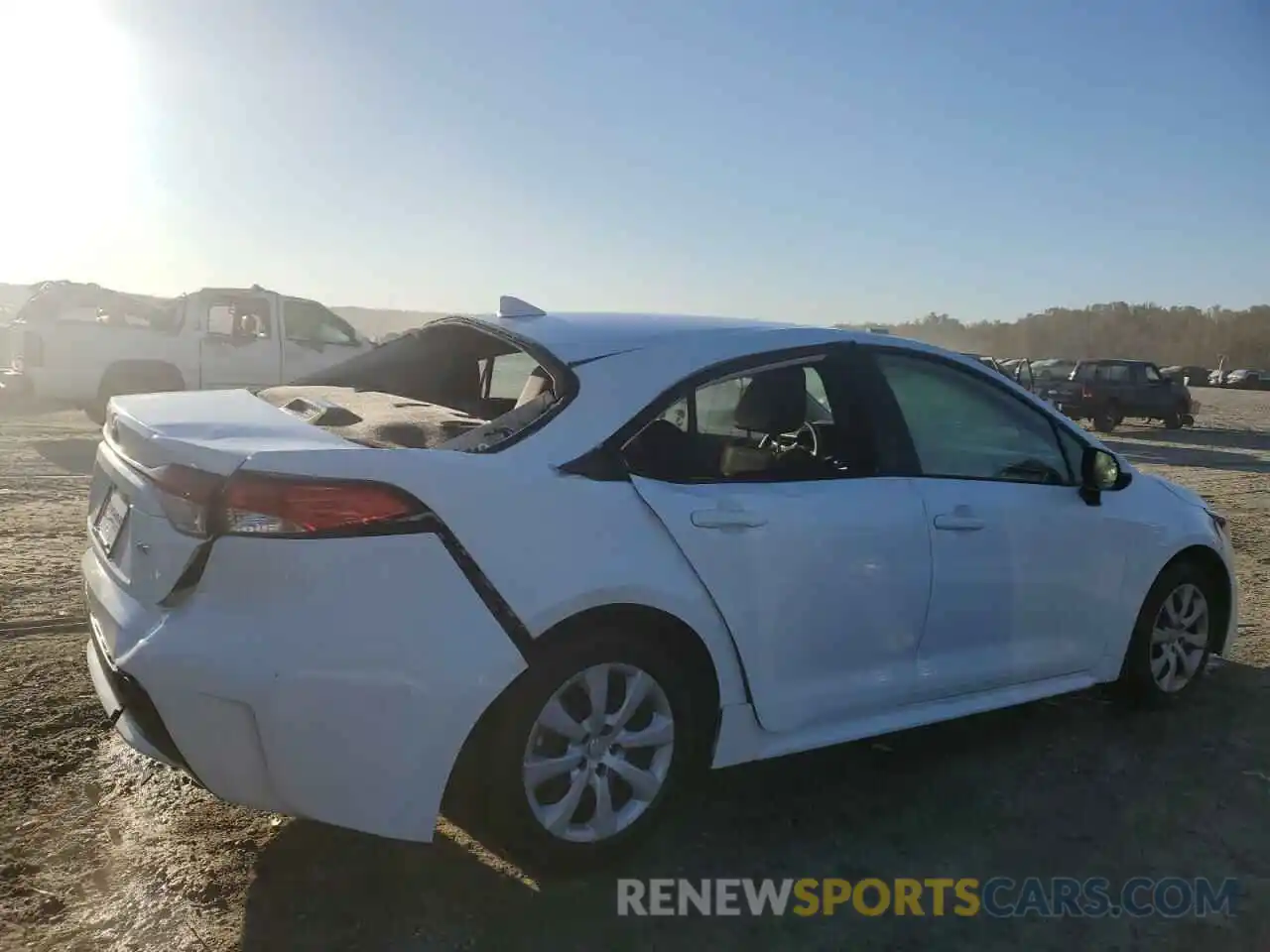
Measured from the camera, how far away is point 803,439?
395cm

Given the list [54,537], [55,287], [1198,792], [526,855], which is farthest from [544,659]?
[55,287]

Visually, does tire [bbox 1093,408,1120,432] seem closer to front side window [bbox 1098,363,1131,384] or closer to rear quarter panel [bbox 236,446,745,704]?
front side window [bbox 1098,363,1131,384]

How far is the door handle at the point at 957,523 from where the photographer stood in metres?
3.77

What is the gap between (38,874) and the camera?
301cm

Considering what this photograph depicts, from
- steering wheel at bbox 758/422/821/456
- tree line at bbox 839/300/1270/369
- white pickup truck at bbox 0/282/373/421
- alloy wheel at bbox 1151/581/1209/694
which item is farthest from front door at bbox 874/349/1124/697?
tree line at bbox 839/300/1270/369

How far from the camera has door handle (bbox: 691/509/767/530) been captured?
126 inches

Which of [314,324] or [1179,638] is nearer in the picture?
[1179,638]

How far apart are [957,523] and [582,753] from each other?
1620 mm

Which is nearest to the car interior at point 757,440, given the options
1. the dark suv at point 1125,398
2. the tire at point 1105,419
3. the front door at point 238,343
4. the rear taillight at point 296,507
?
the rear taillight at point 296,507

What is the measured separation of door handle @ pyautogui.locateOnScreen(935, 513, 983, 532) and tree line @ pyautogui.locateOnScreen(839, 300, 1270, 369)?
8334cm

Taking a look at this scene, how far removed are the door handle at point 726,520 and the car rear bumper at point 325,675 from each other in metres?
0.73

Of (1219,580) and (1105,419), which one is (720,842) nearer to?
(1219,580)

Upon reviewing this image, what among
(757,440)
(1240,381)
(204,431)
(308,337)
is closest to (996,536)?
(757,440)

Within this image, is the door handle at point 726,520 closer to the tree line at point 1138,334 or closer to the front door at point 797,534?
the front door at point 797,534
